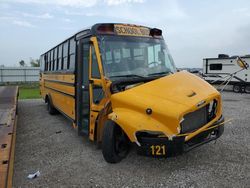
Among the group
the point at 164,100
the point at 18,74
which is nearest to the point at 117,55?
the point at 164,100

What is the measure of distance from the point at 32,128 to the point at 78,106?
295 cm

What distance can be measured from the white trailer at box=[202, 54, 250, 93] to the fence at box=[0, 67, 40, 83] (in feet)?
67.2

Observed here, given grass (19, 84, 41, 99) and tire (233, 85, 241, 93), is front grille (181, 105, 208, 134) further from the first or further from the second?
tire (233, 85, 241, 93)

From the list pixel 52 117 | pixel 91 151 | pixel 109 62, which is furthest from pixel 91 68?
pixel 52 117

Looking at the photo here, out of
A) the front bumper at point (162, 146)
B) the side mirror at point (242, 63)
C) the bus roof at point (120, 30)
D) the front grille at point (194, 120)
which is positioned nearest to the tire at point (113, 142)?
the front bumper at point (162, 146)

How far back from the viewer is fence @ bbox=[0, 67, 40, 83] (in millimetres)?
32500

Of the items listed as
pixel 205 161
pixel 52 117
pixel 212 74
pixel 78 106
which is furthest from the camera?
pixel 212 74

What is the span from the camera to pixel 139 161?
508 cm

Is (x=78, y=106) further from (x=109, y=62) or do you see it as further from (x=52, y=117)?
(x=52, y=117)

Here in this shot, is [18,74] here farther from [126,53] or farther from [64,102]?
[126,53]

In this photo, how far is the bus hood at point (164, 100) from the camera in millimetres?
4035

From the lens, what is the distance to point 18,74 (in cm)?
3331

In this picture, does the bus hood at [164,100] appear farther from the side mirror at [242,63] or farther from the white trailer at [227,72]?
the white trailer at [227,72]

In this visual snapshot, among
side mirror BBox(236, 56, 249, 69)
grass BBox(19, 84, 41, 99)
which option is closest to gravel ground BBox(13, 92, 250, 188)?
grass BBox(19, 84, 41, 99)
